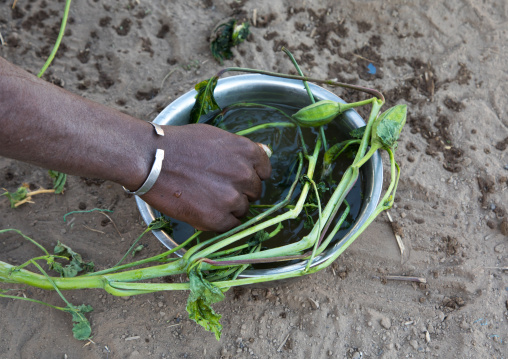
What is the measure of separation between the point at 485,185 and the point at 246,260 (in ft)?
3.74

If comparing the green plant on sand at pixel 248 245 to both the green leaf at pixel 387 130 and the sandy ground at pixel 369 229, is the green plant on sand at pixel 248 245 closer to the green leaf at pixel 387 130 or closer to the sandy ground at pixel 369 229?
the green leaf at pixel 387 130

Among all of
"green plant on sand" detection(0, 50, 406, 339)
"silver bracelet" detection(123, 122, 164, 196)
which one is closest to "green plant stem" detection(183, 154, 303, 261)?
"green plant on sand" detection(0, 50, 406, 339)

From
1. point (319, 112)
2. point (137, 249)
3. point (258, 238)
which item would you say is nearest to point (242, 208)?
point (258, 238)

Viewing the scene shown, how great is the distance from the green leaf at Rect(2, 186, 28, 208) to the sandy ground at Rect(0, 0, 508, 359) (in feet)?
0.14

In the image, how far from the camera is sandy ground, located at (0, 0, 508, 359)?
4.79 feet

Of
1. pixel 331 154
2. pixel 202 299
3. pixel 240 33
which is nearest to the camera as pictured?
pixel 202 299

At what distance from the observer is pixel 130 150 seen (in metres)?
1.11

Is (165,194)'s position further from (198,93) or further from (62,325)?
(62,325)

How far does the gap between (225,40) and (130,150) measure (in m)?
1.02

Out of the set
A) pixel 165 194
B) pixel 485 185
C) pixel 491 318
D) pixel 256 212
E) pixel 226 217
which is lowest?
pixel 491 318

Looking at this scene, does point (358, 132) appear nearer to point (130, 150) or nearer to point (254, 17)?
point (130, 150)

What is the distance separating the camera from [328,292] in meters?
1.53

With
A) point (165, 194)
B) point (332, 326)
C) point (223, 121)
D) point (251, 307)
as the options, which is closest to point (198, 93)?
point (223, 121)

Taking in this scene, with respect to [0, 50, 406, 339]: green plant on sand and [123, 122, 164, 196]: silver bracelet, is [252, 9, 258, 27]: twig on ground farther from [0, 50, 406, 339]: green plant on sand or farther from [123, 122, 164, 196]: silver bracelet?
[123, 122, 164, 196]: silver bracelet
